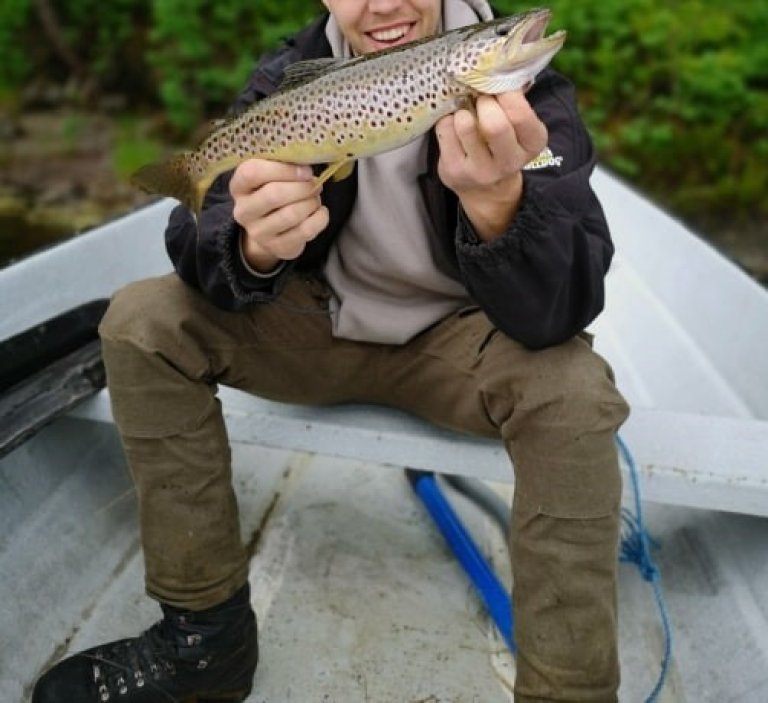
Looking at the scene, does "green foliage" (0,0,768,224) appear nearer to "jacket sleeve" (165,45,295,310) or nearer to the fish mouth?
"jacket sleeve" (165,45,295,310)

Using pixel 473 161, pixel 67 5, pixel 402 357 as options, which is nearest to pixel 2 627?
pixel 402 357

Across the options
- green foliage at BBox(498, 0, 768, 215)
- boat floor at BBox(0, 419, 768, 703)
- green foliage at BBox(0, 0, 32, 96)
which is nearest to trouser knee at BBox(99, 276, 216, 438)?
boat floor at BBox(0, 419, 768, 703)

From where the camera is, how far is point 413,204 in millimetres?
1742

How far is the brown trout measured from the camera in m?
1.24

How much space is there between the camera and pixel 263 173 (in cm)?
136

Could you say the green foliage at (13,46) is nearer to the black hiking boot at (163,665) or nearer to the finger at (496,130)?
the black hiking boot at (163,665)

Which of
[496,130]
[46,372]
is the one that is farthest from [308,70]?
[46,372]

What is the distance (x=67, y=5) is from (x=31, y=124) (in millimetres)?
1968

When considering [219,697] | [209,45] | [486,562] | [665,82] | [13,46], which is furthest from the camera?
[13,46]

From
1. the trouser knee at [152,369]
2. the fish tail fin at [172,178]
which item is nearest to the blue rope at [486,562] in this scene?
the trouser knee at [152,369]

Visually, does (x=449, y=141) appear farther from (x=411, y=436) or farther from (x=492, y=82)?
(x=411, y=436)

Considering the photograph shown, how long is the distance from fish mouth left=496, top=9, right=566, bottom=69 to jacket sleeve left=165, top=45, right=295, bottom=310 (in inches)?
23.7

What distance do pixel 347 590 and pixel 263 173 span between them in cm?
113

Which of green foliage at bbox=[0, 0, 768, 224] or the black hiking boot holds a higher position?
the black hiking boot
